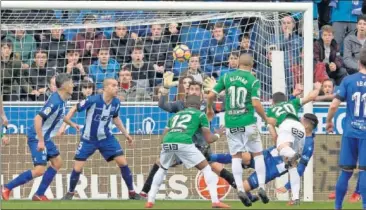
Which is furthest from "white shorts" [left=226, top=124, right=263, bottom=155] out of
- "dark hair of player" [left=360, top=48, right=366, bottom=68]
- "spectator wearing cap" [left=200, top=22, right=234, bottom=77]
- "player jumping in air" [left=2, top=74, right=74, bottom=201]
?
"spectator wearing cap" [left=200, top=22, right=234, bottom=77]

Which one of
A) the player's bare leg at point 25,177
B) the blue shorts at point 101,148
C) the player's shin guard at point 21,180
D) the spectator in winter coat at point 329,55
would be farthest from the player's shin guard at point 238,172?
the spectator in winter coat at point 329,55

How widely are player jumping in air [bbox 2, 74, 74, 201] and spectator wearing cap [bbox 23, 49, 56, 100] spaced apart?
1.89 meters

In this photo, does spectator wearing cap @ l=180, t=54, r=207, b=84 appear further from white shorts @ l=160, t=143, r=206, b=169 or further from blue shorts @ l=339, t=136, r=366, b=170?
blue shorts @ l=339, t=136, r=366, b=170

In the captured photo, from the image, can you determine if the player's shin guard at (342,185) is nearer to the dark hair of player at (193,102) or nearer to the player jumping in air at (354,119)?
the player jumping in air at (354,119)

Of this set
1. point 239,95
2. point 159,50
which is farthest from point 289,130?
point 159,50

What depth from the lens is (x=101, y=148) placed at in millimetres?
16250

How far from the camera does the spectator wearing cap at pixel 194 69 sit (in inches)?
697

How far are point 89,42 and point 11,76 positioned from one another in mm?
1382

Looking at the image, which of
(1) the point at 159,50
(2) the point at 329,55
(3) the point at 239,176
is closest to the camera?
(3) the point at 239,176

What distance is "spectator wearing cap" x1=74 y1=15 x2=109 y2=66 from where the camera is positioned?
18.2m

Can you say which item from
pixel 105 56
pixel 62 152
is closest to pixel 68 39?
pixel 105 56

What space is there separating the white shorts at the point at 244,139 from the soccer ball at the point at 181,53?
12.0 feet

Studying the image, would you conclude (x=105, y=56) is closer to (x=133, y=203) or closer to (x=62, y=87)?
(x=62, y=87)

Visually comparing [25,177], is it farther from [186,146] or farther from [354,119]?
[354,119]
